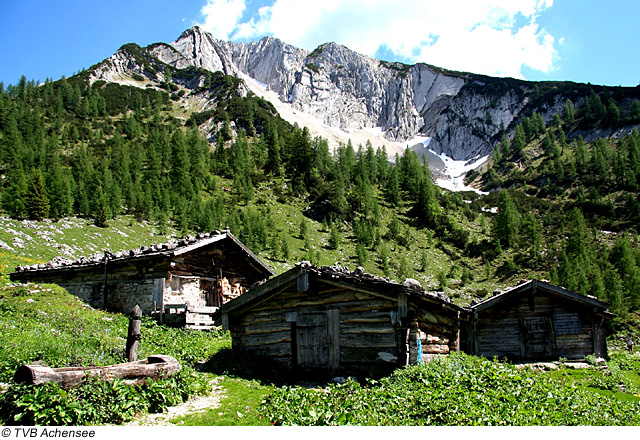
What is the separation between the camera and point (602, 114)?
6973 inches

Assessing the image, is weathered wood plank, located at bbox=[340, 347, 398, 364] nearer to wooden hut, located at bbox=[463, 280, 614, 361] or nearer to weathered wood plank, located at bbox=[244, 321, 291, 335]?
weathered wood plank, located at bbox=[244, 321, 291, 335]

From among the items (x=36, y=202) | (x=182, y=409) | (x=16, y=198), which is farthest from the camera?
(x=16, y=198)

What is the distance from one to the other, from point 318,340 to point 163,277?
11.4m

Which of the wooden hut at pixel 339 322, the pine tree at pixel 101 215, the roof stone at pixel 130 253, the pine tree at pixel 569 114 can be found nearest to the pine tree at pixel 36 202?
the pine tree at pixel 101 215

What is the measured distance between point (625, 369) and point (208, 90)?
186279mm

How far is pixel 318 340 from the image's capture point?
13641 millimetres

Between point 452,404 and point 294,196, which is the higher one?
point 294,196

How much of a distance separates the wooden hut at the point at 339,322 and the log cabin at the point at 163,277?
696 cm

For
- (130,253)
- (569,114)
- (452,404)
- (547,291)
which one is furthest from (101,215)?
(569,114)

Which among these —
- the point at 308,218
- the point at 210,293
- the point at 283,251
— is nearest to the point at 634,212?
the point at 308,218

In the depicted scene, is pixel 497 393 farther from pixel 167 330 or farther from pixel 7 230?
pixel 7 230

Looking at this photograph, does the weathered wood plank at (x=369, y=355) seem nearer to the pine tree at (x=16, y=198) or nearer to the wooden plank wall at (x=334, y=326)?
the wooden plank wall at (x=334, y=326)

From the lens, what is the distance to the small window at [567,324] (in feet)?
64.4

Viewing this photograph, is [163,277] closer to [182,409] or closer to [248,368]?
[248,368]
